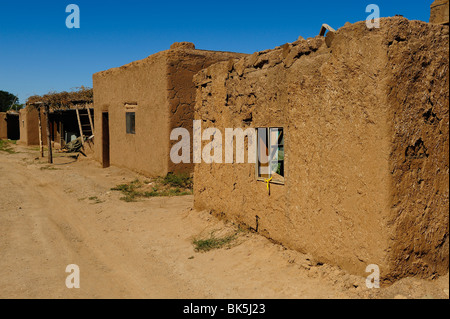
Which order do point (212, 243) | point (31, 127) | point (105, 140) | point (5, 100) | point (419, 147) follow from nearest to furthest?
point (419, 147)
point (212, 243)
point (105, 140)
point (31, 127)
point (5, 100)

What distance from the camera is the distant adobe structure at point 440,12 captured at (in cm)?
366

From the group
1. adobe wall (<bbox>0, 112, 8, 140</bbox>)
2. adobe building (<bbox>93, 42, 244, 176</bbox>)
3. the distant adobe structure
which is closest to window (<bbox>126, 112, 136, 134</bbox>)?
adobe building (<bbox>93, 42, 244, 176</bbox>)

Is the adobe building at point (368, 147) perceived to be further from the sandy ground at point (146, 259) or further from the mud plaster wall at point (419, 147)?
the sandy ground at point (146, 259)

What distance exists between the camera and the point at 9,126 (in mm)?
28781

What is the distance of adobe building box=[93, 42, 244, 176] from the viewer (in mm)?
9664

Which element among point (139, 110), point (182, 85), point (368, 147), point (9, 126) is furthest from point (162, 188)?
point (9, 126)

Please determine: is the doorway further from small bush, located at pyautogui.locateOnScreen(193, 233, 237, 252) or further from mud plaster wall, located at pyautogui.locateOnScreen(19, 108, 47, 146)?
mud plaster wall, located at pyautogui.locateOnScreen(19, 108, 47, 146)

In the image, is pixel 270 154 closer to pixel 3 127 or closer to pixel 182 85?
pixel 182 85

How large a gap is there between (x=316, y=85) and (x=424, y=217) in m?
1.56

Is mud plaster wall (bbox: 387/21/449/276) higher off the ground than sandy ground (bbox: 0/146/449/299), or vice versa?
mud plaster wall (bbox: 387/21/449/276)

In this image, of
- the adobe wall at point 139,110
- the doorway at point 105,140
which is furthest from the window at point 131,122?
the doorway at point 105,140

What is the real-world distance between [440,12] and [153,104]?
295 inches

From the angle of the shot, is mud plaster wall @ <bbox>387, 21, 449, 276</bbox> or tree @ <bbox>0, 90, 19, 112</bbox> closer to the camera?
mud plaster wall @ <bbox>387, 21, 449, 276</bbox>

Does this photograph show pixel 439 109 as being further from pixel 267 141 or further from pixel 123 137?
pixel 123 137
